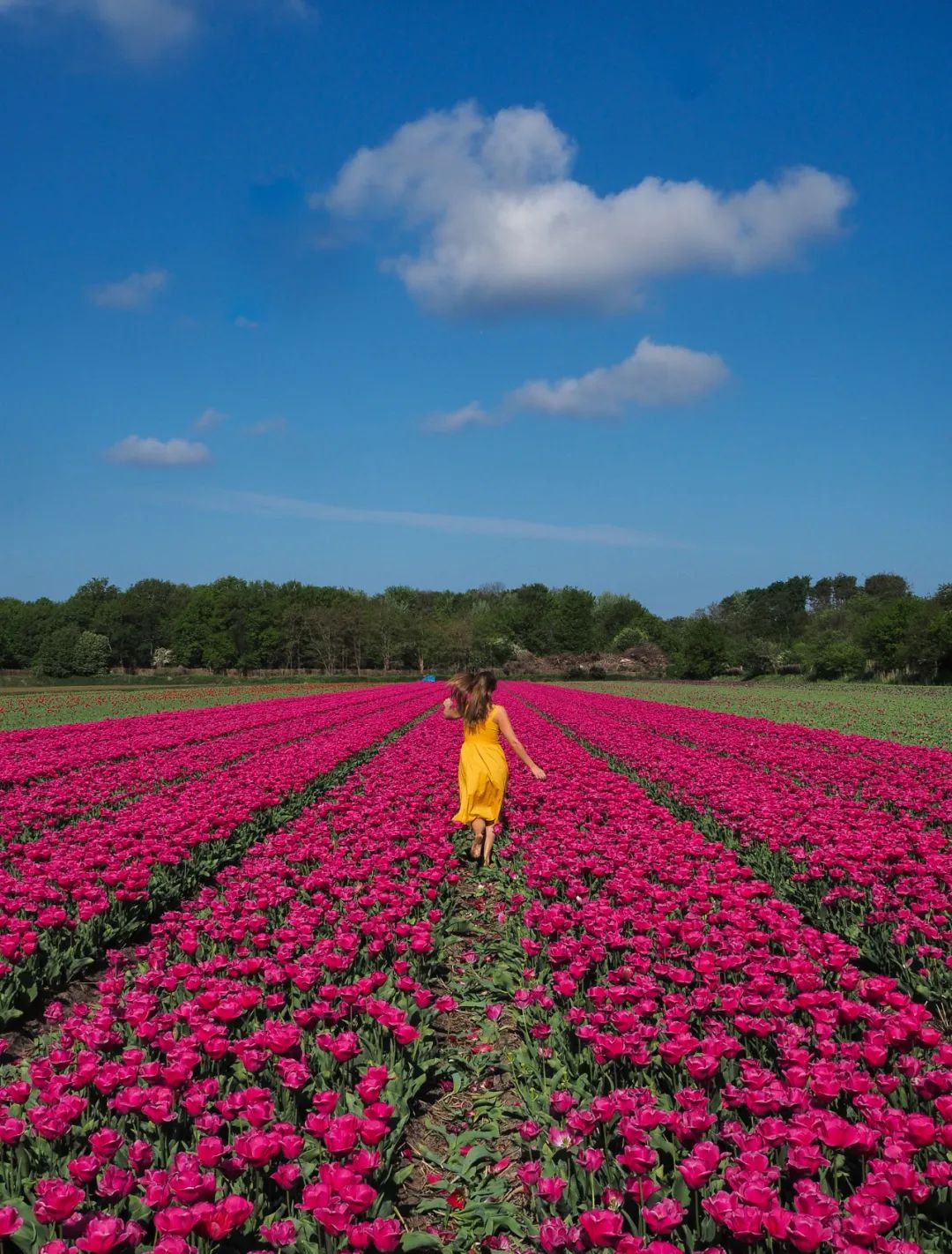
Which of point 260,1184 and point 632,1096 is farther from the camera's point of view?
point 632,1096

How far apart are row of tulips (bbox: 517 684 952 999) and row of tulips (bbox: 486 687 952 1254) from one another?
0.74 m

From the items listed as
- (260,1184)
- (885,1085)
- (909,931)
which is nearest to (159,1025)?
(260,1184)

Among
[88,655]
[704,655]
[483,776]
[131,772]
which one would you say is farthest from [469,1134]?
[88,655]

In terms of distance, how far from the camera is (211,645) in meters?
105

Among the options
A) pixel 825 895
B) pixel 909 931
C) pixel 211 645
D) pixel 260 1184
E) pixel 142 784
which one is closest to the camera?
pixel 260 1184

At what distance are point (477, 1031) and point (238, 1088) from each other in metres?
1.71

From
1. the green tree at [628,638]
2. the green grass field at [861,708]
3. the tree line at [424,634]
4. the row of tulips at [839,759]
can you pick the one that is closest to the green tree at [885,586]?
the tree line at [424,634]

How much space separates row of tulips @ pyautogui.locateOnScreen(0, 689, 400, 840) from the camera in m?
9.83

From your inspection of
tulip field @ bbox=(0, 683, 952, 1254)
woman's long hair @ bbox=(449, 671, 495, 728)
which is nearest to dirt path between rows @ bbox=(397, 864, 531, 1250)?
tulip field @ bbox=(0, 683, 952, 1254)

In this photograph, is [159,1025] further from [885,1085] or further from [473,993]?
[885,1085]

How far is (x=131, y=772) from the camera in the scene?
44.6 ft

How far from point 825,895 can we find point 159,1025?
4.67 metres

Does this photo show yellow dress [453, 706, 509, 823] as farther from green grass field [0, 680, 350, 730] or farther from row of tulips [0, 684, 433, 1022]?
green grass field [0, 680, 350, 730]

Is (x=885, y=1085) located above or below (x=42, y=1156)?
above
